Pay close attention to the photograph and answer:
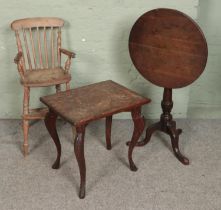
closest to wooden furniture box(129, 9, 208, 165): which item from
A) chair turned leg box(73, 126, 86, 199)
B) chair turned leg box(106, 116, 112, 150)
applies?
chair turned leg box(106, 116, 112, 150)

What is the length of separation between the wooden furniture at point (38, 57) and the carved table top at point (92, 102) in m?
0.36

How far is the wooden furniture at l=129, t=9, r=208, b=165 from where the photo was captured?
2355 mm

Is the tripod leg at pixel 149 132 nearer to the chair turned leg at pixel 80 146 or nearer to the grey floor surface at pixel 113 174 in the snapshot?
the grey floor surface at pixel 113 174

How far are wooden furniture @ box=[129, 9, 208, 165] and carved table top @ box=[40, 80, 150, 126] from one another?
294 mm

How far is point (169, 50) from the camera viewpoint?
248cm

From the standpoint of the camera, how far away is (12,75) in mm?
3246

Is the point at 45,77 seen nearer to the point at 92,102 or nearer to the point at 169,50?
the point at 92,102

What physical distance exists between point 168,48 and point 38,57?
4.19 feet

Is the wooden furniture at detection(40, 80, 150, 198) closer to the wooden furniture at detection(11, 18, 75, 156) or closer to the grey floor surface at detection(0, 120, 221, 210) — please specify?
the grey floor surface at detection(0, 120, 221, 210)

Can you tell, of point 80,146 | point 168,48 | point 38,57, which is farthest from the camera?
point 38,57

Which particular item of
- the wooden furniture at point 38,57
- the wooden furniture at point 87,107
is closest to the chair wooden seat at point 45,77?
the wooden furniture at point 38,57

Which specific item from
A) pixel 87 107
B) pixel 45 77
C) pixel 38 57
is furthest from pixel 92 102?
pixel 38 57

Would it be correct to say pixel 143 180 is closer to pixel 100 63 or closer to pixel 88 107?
pixel 88 107

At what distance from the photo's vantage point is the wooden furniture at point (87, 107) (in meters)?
2.16
